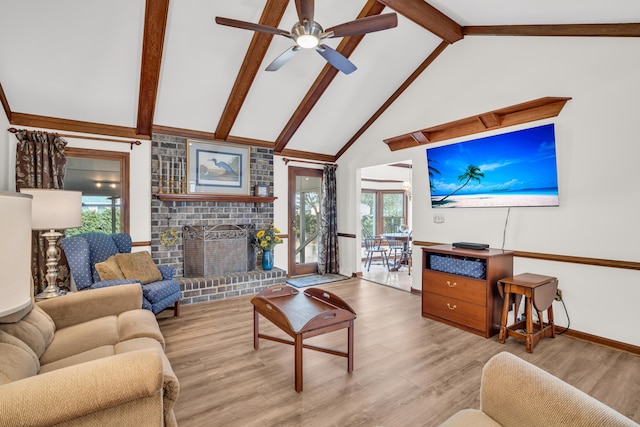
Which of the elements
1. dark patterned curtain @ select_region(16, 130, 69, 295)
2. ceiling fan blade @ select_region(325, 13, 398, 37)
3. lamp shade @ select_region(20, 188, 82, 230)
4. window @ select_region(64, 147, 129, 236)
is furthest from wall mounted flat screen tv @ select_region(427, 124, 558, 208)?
dark patterned curtain @ select_region(16, 130, 69, 295)

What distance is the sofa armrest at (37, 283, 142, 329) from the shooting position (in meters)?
2.23

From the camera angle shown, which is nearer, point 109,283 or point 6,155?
point 109,283

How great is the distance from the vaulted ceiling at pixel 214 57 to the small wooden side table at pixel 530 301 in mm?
2357

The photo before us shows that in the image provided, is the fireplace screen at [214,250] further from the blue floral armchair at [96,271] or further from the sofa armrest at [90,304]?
the sofa armrest at [90,304]

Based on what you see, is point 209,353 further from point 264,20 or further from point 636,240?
A: point 636,240

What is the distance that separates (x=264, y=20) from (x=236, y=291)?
3615mm

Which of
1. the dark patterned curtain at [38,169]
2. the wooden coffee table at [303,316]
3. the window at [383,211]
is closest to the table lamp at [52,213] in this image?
the dark patterned curtain at [38,169]

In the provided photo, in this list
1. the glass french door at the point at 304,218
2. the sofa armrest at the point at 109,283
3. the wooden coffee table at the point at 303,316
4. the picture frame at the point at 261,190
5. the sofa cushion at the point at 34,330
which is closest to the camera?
the sofa cushion at the point at 34,330

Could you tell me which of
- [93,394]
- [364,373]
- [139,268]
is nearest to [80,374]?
[93,394]

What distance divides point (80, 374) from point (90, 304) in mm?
1436

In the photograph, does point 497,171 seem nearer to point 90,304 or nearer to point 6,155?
point 90,304

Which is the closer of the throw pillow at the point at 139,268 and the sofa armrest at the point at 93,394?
the sofa armrest at the point at 93,394

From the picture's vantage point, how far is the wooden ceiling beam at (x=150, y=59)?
9.66ft

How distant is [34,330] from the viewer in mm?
1772
